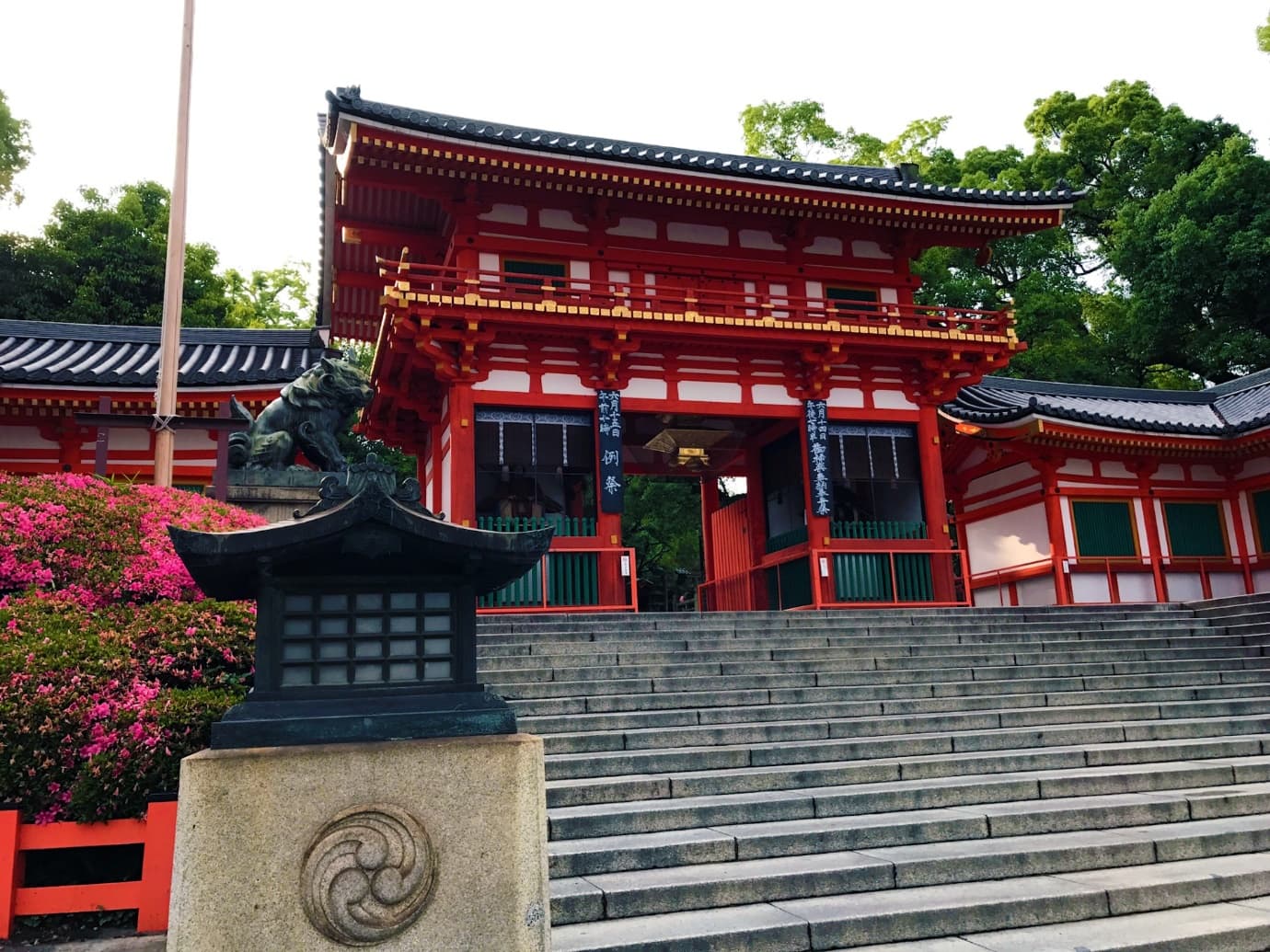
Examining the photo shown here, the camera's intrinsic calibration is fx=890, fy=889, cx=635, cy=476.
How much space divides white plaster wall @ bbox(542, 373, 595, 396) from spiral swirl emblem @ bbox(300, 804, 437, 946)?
11.1 m

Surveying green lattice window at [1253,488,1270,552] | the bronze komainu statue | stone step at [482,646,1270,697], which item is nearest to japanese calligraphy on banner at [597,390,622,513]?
the bronze komainu statue

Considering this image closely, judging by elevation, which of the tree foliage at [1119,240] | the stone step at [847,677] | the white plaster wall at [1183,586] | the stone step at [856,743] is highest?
the tree foliage at [1119,240]

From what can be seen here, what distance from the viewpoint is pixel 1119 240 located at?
86.6ft

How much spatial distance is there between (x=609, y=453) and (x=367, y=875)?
1078 cm

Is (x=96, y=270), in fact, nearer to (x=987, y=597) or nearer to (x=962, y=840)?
(x=987, y=597)

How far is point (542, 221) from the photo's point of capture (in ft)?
50.8

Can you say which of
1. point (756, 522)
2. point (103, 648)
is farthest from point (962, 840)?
point (756, 522)

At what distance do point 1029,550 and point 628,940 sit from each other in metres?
16.5

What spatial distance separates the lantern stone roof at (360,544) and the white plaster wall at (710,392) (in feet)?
36.5

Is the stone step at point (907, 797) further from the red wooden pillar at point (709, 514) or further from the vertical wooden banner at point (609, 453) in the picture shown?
the red wooden pillar at point (709, 514)

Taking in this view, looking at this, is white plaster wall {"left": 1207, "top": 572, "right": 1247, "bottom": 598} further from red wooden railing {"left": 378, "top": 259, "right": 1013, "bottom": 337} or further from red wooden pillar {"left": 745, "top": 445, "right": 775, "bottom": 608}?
red wooden pillar {"left": 745, "top": 445, "right": 775, "bottom": 608}

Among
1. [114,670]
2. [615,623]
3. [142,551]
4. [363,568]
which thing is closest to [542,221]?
[615,623]

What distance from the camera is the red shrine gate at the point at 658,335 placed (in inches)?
539

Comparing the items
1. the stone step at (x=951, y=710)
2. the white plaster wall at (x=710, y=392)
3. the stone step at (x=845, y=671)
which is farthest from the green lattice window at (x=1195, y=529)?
the white plaster wall at (x=710, y=392)
